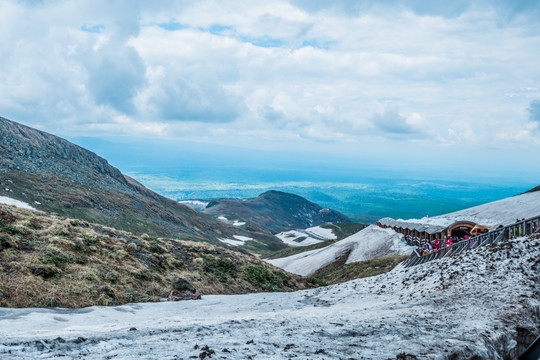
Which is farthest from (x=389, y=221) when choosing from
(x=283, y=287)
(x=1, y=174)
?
(x=1, y=174)

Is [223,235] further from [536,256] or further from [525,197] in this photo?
[536,256]

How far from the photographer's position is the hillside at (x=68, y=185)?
52.2m

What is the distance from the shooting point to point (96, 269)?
1716 cm

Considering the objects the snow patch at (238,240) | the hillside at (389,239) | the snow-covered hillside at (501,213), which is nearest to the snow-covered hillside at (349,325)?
the hillside at (389,239)

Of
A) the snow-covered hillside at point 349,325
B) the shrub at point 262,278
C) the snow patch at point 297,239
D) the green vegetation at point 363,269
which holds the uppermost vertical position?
the snow-covered hillside at point 349,325

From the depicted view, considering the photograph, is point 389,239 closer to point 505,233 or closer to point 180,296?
point 505,233

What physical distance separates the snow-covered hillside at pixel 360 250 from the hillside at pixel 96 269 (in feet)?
68.7

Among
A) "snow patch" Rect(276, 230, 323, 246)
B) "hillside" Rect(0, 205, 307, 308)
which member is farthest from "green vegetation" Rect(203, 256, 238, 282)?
"snow patch" Rect(276, 230, 323, 246)

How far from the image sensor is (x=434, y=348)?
29.3ft

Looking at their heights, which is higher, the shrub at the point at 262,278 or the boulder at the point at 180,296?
the boulder at the point at 180,296

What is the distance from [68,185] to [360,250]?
165 feet

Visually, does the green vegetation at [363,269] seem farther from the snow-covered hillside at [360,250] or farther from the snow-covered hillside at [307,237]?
the snow-covered hillside at [307,237]

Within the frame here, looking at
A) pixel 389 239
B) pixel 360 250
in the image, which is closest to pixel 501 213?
pixel 389 239

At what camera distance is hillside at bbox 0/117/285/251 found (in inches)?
2053
